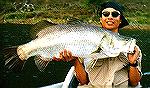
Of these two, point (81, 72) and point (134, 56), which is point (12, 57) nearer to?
point (81, 72)

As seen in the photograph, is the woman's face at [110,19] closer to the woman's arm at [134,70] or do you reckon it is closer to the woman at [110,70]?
the woman at [110,70]

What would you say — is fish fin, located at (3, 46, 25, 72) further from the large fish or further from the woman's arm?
the woman's arm

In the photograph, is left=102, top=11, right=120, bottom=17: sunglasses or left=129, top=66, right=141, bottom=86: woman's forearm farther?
left=102, top=11, right=120, bottom=17: sunglasses

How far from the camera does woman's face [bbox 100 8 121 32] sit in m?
5.81

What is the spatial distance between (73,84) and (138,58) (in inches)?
58.3

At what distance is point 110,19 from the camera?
5805 mm

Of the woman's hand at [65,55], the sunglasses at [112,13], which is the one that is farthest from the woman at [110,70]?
the woman's hand at [65,55]

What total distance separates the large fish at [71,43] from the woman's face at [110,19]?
0.64 m

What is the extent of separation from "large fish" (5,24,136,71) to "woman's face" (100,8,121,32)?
638 millimetres

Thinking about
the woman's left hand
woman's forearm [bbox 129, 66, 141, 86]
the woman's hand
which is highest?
the woman's hand

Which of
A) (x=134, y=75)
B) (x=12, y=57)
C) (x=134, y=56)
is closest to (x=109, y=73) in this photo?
(x=134, y=75)

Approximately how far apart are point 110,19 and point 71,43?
3.17 feet

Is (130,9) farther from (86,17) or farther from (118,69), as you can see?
(118,69)

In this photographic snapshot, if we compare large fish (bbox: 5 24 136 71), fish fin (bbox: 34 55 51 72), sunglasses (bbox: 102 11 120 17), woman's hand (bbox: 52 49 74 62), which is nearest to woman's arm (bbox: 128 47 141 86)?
large fish (bbox: 5 24 136 71)
